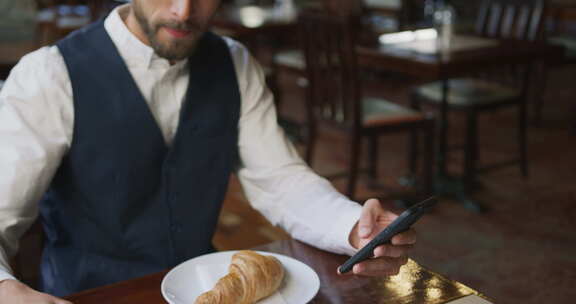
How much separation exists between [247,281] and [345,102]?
7.75 feet

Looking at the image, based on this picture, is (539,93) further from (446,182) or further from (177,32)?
(177,32)

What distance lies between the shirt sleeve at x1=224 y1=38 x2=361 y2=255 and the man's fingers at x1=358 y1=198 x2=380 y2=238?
10 centimetres

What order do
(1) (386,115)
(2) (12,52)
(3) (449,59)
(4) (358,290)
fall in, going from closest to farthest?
1. (4) (358,290)
2. (2) (12,52)
3. (3) (449,59)
4. (1) (386,115)

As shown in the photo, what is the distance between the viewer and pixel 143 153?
4.32 ft

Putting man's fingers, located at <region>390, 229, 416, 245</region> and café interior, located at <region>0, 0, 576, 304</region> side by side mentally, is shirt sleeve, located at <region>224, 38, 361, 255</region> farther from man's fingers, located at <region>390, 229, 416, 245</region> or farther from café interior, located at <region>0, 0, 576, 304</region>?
café interior, located at <region>0, 0, 576, 304</region>

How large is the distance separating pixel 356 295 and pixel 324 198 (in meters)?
0.32

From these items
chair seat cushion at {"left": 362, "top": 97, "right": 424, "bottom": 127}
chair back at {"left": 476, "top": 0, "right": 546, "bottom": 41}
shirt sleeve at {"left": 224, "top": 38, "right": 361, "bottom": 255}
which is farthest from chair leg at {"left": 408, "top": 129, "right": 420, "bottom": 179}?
shirt sleeve at {"left": 224, "top": 38, "right": 361, "bottom": 255}

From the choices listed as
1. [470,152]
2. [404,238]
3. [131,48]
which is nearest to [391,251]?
[404,238]

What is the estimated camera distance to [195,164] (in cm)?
138

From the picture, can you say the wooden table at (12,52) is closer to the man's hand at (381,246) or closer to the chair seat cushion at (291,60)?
the chair seat cushion at (291,60)

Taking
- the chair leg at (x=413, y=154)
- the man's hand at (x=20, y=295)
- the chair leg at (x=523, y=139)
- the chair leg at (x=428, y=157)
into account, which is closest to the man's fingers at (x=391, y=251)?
the man's hand at (x=20, y=295)

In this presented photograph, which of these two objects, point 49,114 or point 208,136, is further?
point 208,136

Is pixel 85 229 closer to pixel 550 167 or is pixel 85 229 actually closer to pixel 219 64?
pixel 219 64

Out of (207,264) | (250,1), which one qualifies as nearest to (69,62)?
(207,264)
